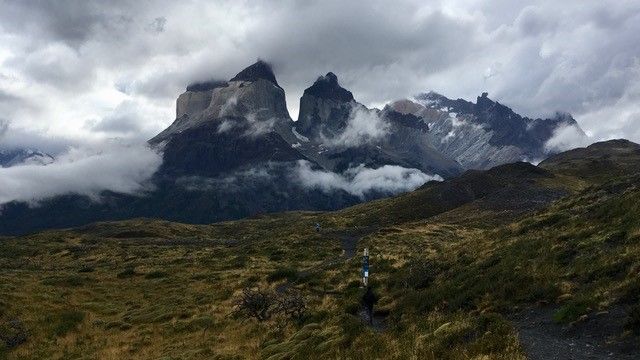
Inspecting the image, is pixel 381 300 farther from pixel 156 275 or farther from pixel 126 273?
pixel 126 273

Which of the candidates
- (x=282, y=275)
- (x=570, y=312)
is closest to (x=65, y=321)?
(x=282, y=275)

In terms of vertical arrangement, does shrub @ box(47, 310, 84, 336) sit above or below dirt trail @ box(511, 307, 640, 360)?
below

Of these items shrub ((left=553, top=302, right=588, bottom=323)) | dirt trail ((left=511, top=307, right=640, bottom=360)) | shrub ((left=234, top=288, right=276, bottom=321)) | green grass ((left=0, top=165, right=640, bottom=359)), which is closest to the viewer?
dirt trail ((left=511, top=307, right=640, bottom=360))

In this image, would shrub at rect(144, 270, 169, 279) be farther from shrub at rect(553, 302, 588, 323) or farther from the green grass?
shrub at rect(553, 302, 588, 323)

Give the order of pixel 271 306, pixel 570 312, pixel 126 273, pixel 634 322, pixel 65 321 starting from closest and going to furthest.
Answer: pixel 634 322
pixel 570 312
pixel 271 306
pixel 65 321
pixel 126 273

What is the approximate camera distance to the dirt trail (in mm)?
14570

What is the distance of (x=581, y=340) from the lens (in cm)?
1606

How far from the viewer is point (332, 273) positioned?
49906 millimetres

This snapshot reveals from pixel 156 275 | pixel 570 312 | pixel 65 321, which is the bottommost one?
pixel 65 321

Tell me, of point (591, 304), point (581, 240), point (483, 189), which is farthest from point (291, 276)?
point (483, 189)

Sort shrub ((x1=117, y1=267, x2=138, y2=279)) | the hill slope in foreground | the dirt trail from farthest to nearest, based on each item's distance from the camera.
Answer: shrub ((x1=117, y1=267, x2=138, y2=279))
the hill slope in foreground
the dirt trail

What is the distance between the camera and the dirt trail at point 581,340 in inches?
574

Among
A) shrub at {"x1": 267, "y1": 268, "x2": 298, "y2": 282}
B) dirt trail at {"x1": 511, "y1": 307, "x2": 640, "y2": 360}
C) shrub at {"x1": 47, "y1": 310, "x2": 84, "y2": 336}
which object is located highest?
dirt trail at {"x1": 511, "y1": 307, "x2": 640, "y2": 360}

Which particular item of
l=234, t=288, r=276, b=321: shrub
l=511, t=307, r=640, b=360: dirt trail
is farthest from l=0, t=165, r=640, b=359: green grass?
l=234, t=288, r=276, b=321: shrub
